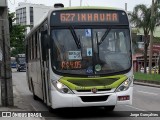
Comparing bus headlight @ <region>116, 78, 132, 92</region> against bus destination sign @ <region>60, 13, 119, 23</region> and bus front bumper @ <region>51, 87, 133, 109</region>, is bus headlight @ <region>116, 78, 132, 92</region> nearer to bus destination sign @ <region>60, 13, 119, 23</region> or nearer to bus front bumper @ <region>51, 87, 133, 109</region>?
bus front bumper @ <region>51, 87, 133, 109</region>

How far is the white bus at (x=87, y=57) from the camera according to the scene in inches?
471

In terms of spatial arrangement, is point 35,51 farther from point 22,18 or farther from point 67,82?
point 22,18

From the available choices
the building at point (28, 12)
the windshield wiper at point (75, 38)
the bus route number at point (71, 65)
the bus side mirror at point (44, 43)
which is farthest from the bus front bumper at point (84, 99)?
the building at point (28, 12)

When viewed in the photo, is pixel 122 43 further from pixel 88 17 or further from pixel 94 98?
pixel 94 98

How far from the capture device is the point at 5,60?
1452 cm

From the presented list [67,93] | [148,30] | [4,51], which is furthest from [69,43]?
[148,30]

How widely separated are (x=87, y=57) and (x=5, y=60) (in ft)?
11.6

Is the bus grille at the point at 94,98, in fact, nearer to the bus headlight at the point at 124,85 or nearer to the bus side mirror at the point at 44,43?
the bus headlight at the point at 124,85

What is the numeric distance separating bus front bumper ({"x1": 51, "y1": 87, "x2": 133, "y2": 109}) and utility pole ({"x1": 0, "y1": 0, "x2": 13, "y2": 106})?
9.79 ft

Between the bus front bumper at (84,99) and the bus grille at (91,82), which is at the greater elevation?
the bus grille at (91,82)

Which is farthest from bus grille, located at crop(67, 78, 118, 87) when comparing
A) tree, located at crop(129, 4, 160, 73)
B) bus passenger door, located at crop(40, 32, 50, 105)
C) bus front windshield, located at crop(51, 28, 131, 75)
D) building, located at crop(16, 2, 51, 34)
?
building, located at crop(16, 2, 51, 34)

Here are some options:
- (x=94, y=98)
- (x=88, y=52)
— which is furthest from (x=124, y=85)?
(x=88, y=52)

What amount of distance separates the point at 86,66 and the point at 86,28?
3.65 ft

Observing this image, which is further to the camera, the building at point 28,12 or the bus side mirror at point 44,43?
the building at point 28,12
